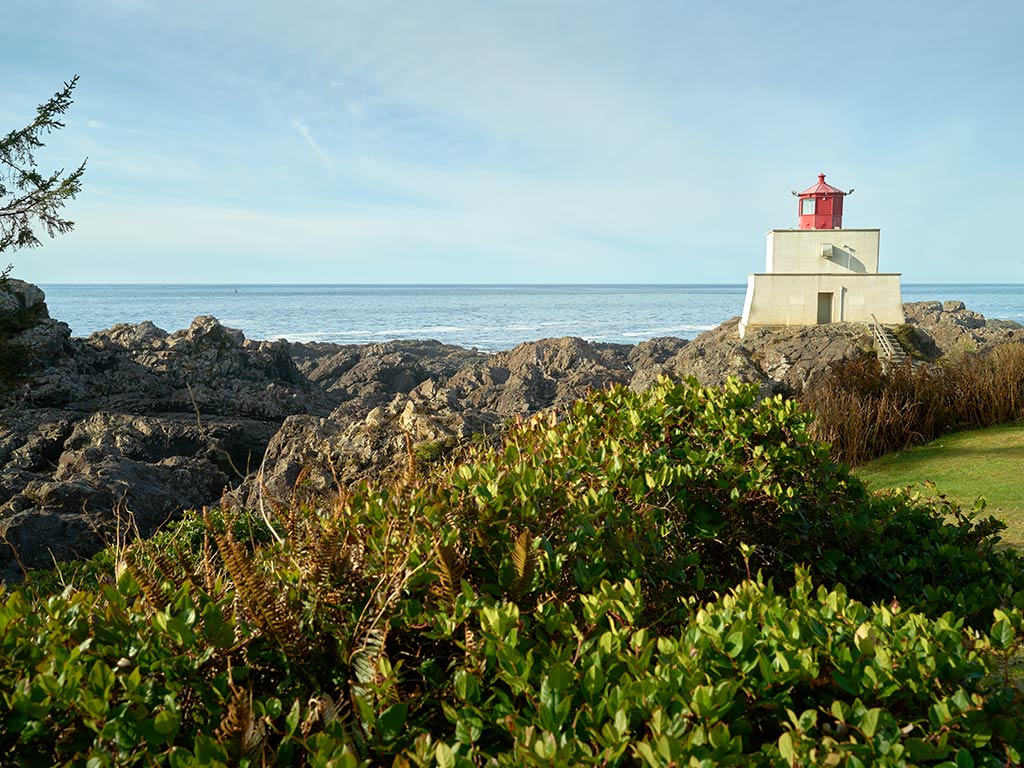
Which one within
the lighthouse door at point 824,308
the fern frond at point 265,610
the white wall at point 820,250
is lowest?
the fern frond at point 265,610

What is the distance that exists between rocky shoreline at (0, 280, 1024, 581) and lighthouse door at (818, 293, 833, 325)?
286 cm

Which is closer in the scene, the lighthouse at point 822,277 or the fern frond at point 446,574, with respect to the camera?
the fern frond at point 446,574

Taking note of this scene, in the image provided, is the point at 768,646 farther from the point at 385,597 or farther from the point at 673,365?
the point at 673,365

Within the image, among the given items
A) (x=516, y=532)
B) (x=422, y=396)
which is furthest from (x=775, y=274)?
(x=516, y=532)

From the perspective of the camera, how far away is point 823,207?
26.8 meters

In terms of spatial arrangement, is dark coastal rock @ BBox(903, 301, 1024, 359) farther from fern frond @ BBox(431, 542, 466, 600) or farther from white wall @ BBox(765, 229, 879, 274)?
fern frond @ BBox(431, 542, 466, 600)

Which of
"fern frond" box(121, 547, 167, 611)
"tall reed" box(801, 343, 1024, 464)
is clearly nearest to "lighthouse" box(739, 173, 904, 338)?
"tall reed" box(801, 343, 1024, 464)

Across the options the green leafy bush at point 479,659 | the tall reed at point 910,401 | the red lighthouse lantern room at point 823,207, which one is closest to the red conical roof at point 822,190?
the red lighthouse lantern room at point 823,207

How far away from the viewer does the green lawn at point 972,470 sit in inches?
258

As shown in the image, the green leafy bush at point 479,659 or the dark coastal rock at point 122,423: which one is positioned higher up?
the green leafy bush at point 479,659

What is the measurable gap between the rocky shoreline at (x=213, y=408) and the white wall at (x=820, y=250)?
408cm

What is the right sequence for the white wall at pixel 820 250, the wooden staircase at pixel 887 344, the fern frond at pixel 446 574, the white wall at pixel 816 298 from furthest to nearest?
the white wall at pixel 820 250 < the white wall at pixel 816 298 < the wooden staircase at pixel 887 344 < the fern frond at pixel 446 574

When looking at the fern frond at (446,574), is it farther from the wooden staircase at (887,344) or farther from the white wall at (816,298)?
the white wall at (816,298)

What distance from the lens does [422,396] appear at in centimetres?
1257
